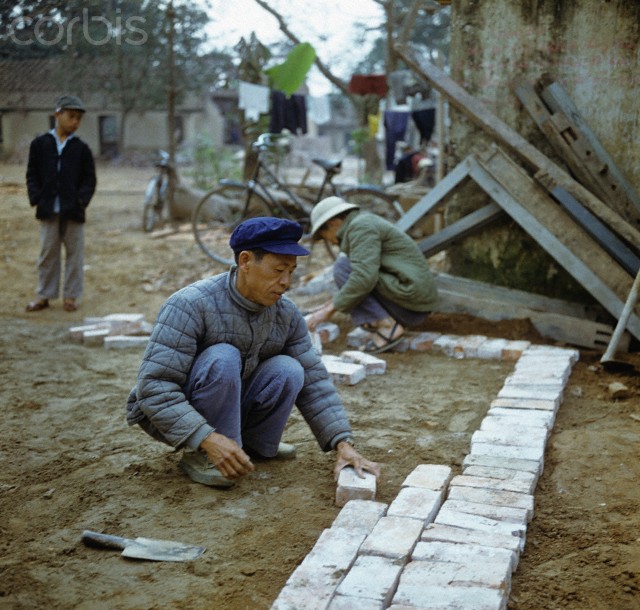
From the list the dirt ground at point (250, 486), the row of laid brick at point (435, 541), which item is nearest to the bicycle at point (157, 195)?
the dirt ground at point (250, 486)

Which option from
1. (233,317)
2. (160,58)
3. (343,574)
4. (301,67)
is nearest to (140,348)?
(233,317)

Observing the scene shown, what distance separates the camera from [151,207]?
11.6 meters

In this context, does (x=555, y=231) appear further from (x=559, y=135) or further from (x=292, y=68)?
(x=292, y=68)

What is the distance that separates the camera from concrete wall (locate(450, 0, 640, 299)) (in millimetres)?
5562

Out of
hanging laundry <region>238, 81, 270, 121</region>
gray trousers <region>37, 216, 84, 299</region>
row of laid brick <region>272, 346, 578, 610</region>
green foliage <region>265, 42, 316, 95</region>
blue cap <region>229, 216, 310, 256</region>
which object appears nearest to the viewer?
row of laid brick <region>272, 346, 578, 610</region>

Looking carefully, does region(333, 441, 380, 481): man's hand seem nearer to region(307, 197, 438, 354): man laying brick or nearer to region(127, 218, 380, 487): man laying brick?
region(127, 218, 380, 487): man laying brick

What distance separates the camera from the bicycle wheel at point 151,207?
11.4 metres

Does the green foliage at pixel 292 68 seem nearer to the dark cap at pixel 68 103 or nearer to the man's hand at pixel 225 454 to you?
the dark cap at pixel 68 103

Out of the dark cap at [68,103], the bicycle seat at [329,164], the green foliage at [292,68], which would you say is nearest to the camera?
the dark cap at [68,103]

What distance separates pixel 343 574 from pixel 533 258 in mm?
4116

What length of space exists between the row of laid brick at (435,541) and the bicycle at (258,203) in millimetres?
5225

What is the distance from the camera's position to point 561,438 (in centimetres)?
395

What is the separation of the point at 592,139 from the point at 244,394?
137 inches

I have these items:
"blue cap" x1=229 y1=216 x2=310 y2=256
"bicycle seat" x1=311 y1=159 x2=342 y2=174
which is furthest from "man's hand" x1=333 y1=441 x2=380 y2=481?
"bicycle seat" x1=311 y1=159 x2=342 y2=174
